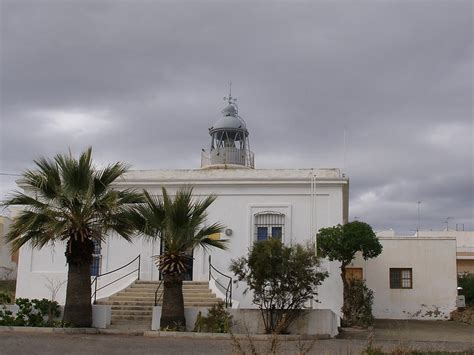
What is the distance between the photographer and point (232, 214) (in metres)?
22.7

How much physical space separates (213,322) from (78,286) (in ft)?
11.9

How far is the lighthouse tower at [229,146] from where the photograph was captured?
92.6ft

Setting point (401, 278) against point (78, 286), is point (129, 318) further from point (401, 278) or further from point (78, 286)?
point (401, 278)

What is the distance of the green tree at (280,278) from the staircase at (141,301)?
3514 mm

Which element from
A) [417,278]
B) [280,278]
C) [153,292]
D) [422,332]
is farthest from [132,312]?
[417,278]

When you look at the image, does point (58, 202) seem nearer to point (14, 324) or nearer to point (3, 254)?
point (14, 324)

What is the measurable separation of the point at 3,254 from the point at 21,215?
23.8 m

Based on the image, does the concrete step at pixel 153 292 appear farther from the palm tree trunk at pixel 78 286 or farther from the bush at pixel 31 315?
the palm tree trunk at pixel 78 286

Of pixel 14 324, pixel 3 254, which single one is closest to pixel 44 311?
pixel 14 324

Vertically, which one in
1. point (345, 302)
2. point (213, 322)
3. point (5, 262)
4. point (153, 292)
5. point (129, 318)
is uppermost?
point (5, 262)

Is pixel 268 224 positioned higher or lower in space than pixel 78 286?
higher

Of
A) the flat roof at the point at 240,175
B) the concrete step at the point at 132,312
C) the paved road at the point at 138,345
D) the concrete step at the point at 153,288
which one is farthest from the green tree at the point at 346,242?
the concrete step at the point at 132,312

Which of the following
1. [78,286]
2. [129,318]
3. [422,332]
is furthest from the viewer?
[129,318]

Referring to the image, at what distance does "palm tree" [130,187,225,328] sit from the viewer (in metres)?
15.5
